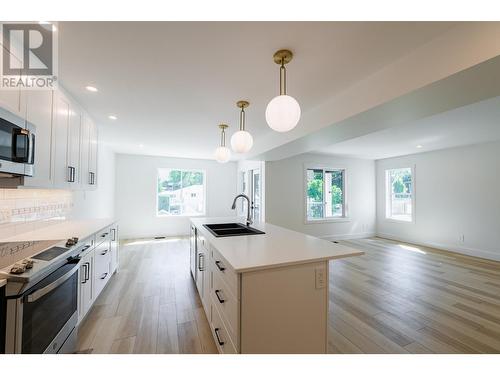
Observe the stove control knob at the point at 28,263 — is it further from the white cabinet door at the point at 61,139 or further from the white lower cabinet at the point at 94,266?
the white cabinet door at the point at 61,139

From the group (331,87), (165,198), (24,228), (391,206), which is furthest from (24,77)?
(391,206)

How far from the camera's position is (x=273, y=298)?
4.34 feet

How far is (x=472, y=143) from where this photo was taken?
14.6 feet

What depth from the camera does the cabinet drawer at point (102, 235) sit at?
2.35 metres

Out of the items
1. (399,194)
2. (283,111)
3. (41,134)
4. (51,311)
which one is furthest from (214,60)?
(399,194)

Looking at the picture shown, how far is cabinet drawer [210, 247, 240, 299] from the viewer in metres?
1.29

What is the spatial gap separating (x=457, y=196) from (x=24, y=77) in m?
7.18

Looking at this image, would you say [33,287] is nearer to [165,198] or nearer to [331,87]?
[331,87]

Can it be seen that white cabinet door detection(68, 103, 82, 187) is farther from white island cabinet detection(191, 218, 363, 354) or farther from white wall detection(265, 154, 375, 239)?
white wall detection(265, 154, 375, 239)

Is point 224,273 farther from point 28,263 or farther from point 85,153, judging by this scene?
point 85,153

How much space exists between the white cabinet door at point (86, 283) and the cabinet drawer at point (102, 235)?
20cm

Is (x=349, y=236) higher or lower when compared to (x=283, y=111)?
lower

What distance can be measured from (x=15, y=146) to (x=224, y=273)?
158cm

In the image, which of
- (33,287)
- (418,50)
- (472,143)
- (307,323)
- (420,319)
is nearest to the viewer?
(33,287)
